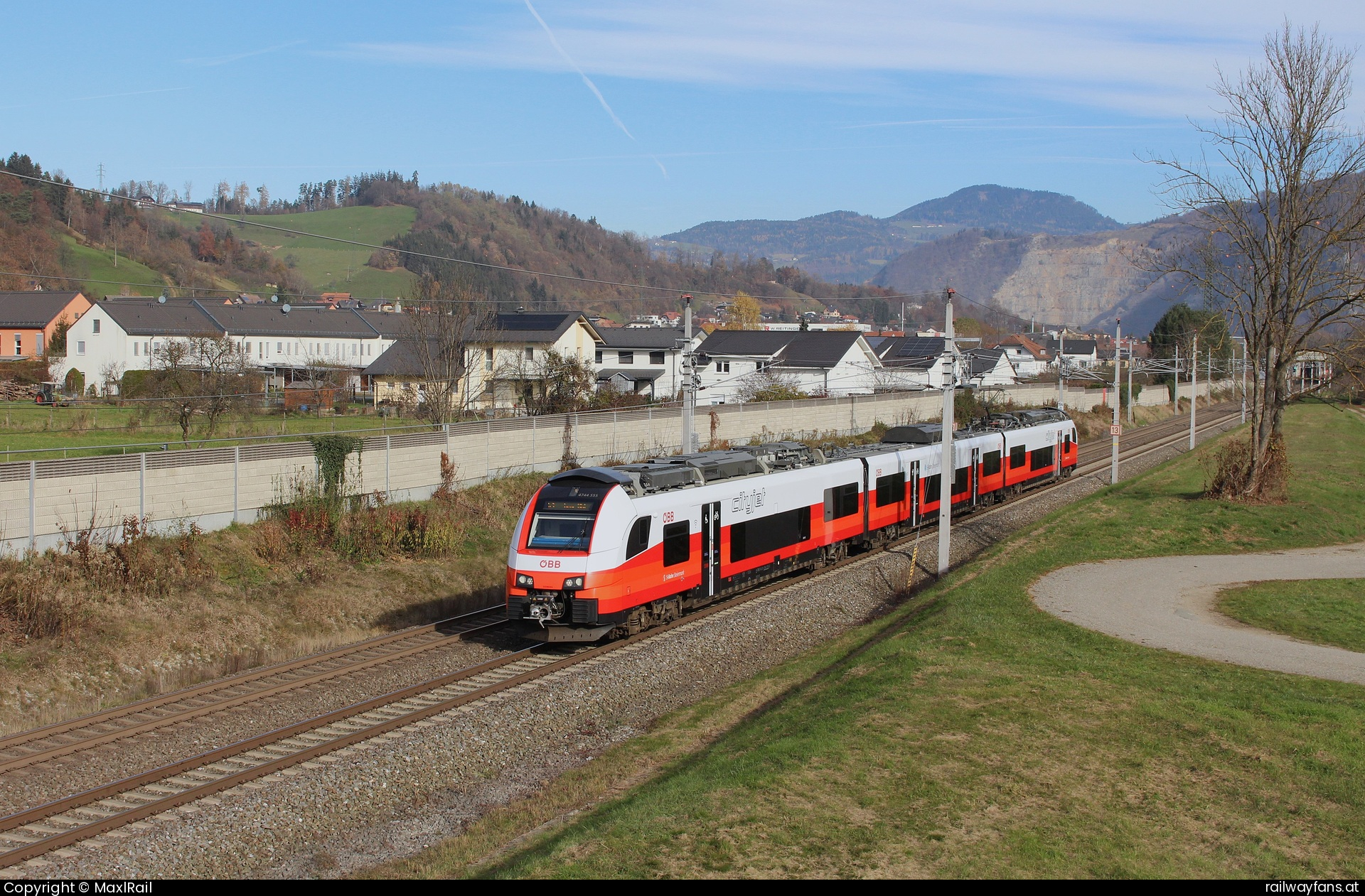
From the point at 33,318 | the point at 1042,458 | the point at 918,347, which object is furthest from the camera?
the point at 918,347

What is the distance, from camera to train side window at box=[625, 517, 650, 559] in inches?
746

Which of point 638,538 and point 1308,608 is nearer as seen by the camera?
point 638,538

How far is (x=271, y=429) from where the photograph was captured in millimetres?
41750

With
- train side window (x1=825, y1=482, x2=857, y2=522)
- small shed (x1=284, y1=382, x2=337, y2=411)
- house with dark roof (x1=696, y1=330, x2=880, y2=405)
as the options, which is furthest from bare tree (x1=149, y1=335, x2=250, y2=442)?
house with dark roof (x1=696, y1=330, x2=880, y2=405)

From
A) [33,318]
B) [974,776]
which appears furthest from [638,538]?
[33,318]

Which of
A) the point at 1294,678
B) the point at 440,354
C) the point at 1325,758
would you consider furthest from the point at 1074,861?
the point at 440,354

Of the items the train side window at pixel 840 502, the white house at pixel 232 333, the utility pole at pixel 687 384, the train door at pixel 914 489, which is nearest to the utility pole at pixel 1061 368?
the train door at pixel 914 489

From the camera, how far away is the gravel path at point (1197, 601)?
16.6 meters

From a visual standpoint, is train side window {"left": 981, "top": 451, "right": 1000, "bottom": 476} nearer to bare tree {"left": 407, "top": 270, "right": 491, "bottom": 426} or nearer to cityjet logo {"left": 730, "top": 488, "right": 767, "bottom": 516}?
cityjet logo {"left": 730, "top": 488, "right": 767, "bottom": 516}

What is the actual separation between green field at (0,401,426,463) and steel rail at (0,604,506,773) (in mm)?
11699

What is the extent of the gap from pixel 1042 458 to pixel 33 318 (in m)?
72.9

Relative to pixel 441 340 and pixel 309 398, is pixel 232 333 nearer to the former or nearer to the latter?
pixel 309 398

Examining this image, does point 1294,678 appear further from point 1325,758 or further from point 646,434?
point 646,434

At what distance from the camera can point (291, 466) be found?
89.1 ft
